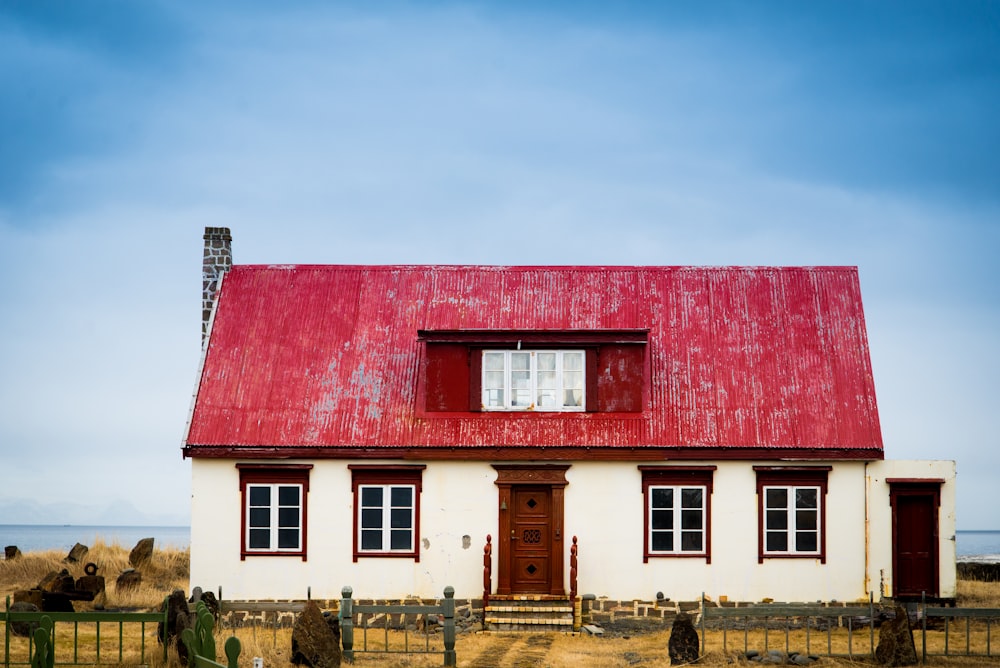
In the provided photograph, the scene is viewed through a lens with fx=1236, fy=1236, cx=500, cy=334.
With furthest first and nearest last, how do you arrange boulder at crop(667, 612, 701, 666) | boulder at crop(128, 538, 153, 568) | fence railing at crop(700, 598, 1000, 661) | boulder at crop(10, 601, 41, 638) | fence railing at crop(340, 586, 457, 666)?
boulder at crop(128, 538, 153, 568)
boulder at crop(10, 601, 41, 638)
fence railing at crop(700, 598, 1000, 661)
boulder at crop(667, 612, 701, 666)
fence railing at crop(340, 586, 457, 666)

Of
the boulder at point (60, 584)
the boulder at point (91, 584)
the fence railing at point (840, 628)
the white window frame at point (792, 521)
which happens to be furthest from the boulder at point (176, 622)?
the white window frame at point (792, 521)

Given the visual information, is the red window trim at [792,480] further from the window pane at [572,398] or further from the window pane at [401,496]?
the window pane at [401,496]

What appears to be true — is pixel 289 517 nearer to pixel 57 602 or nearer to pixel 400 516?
pixel 400 516

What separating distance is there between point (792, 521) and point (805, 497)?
0.58 m

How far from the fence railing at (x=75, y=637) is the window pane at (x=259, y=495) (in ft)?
11.1

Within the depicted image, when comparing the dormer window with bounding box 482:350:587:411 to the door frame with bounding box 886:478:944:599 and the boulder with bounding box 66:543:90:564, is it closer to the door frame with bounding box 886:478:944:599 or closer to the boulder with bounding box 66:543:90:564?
the door frame with bounding box 886:478:944:599

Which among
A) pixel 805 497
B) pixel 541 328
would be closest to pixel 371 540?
pixel 541 328

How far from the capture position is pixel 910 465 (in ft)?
85.0

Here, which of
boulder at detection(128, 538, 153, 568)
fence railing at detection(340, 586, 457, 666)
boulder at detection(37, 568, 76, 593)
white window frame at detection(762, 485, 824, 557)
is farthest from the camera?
boulder at detection(128, 538, 153, 568)

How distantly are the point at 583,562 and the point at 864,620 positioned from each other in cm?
589

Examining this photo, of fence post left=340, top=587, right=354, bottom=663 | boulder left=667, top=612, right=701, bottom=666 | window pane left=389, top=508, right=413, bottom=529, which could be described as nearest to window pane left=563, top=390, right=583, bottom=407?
window pane left=389, top=508, right=413, bottom=529

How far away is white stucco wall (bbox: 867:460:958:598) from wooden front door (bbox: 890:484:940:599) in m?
0.11

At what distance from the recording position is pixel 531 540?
85.3 ft

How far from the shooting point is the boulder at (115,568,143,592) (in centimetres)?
2944
